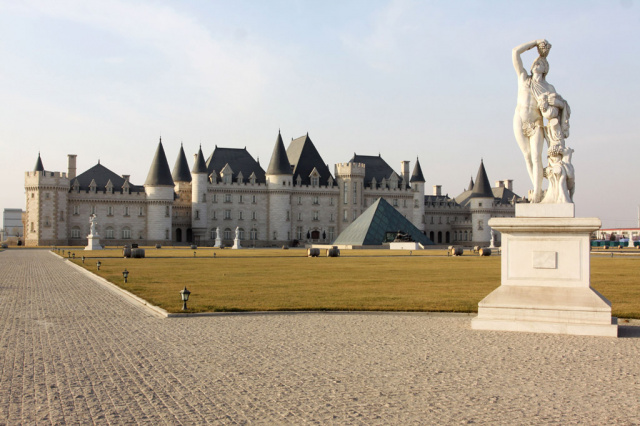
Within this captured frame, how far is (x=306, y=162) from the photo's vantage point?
93.5m

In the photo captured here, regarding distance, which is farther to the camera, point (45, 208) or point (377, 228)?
point (45, 208)

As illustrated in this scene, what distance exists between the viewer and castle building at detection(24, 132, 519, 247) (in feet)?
266

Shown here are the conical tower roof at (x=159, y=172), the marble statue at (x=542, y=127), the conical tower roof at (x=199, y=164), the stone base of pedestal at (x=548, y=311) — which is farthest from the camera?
the conical tower roof at (x=199, y=164)

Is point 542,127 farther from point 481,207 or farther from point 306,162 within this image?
point 481,207

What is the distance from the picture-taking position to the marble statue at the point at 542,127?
11453mm

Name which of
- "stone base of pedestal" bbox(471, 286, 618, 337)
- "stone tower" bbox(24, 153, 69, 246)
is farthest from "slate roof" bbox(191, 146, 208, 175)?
"stone base of pedestal" bbox(471, 286, 618, 337)

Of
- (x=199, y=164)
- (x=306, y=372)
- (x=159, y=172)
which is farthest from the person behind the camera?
(x=199, y=164)

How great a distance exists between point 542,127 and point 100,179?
81.7 meters

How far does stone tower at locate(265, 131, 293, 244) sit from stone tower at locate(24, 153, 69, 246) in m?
26.9

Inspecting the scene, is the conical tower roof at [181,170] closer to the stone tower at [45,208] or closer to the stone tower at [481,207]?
the stone tower at [45,208]

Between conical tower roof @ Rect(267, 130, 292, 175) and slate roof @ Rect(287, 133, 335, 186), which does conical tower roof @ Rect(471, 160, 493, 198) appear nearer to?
slate roof @ Rect(287, 133, 335, 186)

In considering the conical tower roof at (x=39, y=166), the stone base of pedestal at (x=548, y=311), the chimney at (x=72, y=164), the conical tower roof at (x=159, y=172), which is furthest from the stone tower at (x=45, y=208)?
the stone base of pedestal at (x=548, y=311)

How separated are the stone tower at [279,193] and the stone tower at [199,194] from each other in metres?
9.04

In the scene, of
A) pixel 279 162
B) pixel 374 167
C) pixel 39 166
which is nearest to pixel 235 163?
pixel 279 162
